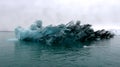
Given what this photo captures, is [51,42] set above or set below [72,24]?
below

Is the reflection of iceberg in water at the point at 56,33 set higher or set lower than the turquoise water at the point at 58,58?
higher

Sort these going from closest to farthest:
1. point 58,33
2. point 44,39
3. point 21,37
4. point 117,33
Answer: point 58,33 < point 44,39 < point 21,37 < point 117,33

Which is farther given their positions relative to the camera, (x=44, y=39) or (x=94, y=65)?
(x=44, y=39)

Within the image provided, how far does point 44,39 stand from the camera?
38.1 meters

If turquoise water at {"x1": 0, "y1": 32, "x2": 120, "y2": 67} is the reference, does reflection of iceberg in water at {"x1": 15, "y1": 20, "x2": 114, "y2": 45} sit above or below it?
above

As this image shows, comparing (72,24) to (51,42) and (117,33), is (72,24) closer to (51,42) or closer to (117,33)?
(51,42)

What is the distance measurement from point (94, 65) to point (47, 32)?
20227 mm

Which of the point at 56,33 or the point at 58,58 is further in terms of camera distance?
the point at 56,33

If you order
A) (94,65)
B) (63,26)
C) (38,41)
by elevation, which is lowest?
(94,65)

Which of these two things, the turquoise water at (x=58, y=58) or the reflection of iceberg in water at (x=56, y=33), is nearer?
the turquoise water at (x=58, y=58)

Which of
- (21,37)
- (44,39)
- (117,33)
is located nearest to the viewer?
(44,39)

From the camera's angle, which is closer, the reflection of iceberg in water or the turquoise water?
the turquoise water

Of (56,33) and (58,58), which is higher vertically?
(56,33)

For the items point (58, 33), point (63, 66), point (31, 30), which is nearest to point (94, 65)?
point (63, 66)
